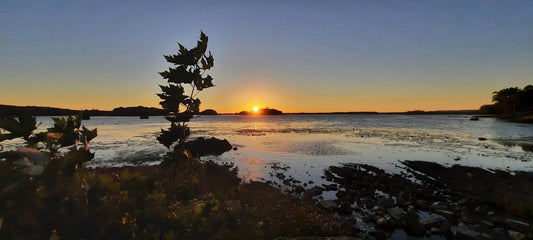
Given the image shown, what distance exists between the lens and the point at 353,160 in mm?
24875

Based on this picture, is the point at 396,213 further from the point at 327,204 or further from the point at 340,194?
the point at 340,194

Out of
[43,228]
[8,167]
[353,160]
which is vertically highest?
[8,167]

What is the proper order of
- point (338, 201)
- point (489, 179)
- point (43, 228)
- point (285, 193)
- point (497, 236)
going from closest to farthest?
point (43, 228)
point (497, 236)
point (338, 201)
point (285, 193)
point (489, 179)

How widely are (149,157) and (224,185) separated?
14831mm

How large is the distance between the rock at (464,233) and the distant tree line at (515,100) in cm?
13650

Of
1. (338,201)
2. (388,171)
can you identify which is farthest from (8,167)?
(388,171)

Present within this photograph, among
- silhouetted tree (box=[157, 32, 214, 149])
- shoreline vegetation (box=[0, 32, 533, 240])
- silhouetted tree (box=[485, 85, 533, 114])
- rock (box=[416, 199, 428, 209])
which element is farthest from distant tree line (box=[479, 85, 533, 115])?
silhouetted tree (box=[157, 32, 214, 149])

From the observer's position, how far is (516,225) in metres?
9.74

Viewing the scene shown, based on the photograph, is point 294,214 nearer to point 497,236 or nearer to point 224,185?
point 224,185

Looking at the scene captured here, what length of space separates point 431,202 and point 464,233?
416 centimetres

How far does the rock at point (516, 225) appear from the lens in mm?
9448

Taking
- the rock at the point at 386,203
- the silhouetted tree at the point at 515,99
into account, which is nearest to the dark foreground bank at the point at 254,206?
the rock at the point at 386,203

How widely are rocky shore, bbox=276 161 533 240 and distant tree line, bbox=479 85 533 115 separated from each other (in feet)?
409

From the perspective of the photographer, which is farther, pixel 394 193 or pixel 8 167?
pixel 394 193
